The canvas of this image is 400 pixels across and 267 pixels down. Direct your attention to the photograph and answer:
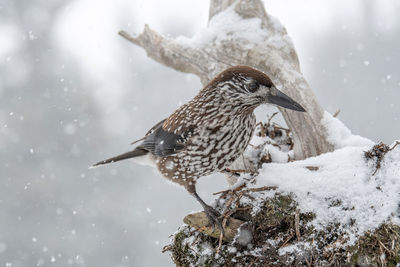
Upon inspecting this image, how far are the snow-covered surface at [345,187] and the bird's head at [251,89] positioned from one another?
21.1 inches

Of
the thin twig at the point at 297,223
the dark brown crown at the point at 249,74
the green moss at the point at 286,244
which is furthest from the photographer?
the dark brown crown at the point at 249,74

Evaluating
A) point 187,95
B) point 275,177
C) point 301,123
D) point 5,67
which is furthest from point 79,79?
point 275,177

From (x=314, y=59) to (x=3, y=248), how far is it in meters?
11.4

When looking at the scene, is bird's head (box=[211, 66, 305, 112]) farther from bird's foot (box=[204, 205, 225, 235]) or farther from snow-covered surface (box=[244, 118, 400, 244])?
bird's foot (box=[204, 205, 225, 235])

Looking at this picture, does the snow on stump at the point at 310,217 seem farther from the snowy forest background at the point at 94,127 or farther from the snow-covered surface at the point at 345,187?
the snowy forest background at the point at 94,127

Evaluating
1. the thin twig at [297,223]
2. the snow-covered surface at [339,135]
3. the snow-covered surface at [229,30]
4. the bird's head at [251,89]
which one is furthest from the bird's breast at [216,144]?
the snow-covered surface at [229,30]

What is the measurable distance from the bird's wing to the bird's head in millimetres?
505

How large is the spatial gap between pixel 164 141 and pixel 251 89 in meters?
1.01

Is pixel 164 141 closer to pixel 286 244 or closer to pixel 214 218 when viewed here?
pixel 214 218

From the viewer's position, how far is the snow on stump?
2.76 meters

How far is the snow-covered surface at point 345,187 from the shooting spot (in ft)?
9.27

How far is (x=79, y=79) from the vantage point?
548 inches

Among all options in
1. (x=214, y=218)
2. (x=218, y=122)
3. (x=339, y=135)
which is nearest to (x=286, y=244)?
(x=214, y=218)

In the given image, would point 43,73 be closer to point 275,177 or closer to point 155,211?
point 155,211
